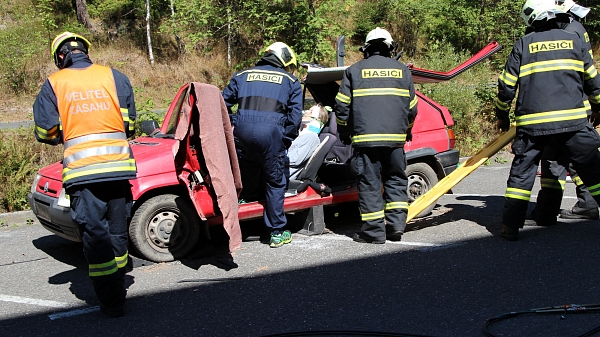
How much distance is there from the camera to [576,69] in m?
5.20

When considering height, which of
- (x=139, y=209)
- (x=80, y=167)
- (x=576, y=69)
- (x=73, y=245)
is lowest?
(x=73, y=245)

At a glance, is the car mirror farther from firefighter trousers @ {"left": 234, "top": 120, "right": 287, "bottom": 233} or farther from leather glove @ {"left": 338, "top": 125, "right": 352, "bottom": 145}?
leather glove @ {"left": 338, "top": 125, "right": 352, "bottom": 145}

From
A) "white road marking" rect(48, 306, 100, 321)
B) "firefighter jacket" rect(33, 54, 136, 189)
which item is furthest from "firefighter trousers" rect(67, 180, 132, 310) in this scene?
"white road marking" rect(48, 306, 100, 321)

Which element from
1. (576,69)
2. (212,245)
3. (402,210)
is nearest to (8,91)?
(212,245)

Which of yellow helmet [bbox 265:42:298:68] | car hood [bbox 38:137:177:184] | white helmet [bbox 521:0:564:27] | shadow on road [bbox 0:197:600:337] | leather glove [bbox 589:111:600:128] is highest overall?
white helmet [bbox 521:0:564:27]

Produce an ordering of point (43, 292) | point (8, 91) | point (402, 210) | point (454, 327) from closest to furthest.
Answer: point (454, 327) → point (43, 292) → point (402, 210) → point (8, 91)

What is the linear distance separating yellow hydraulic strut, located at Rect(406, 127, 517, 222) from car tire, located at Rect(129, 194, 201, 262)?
2199mm

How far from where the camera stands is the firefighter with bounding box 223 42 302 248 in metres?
5.47

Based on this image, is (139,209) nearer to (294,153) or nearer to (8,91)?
(294,153)

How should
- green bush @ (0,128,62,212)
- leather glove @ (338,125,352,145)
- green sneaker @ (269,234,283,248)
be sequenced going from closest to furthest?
green sneaker @ (269,234,283,248), leather glove @ (338,125,352,145), green bush @ (0,128,62,212)

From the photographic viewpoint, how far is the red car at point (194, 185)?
5207 millimetres

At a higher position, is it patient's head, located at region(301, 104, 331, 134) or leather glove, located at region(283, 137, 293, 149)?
patient's head, located at region(301, 104, 331, 134)

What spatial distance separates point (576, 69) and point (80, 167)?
4.22 meters

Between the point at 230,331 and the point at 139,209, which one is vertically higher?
the point at 139,209
